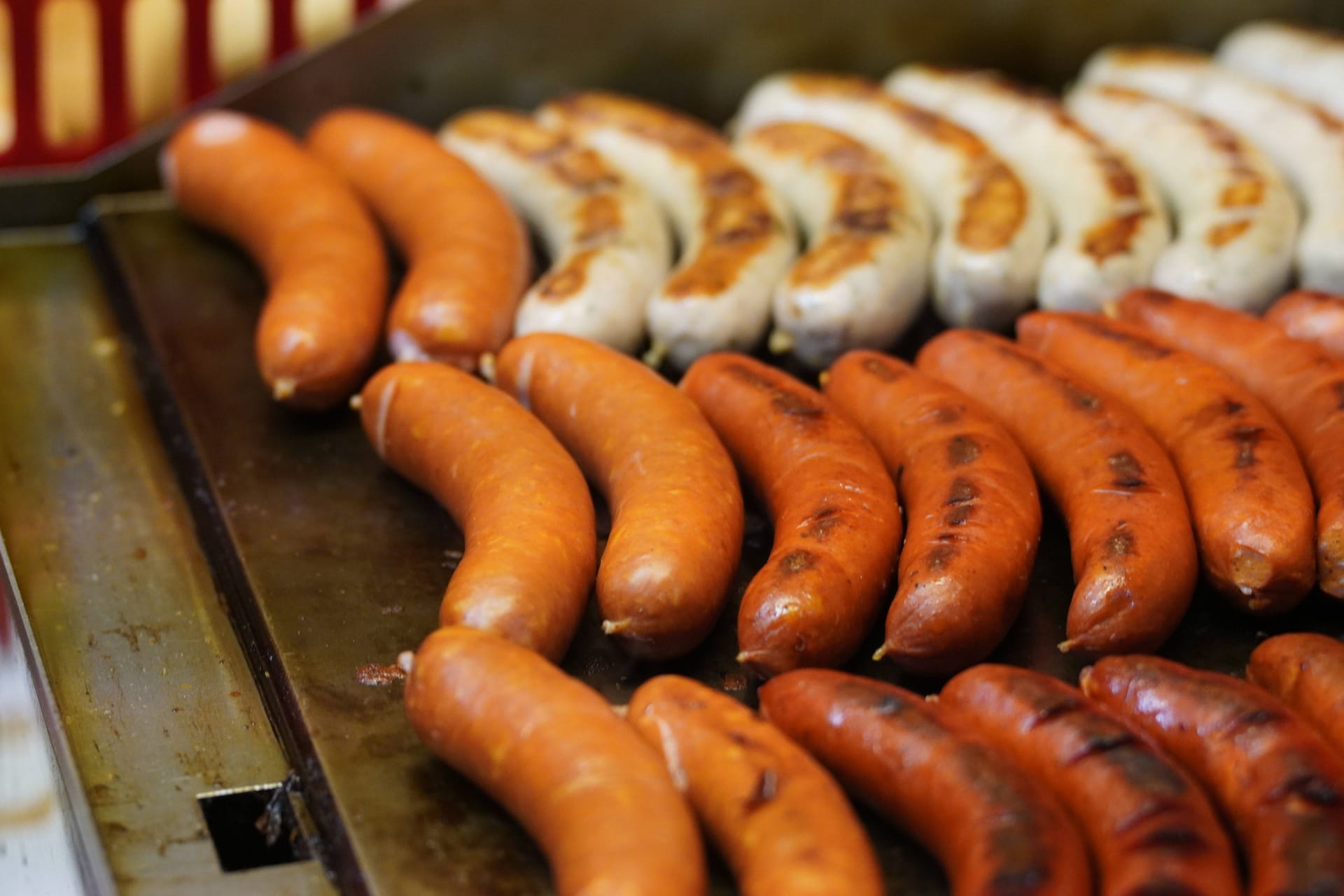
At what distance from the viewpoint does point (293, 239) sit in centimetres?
352

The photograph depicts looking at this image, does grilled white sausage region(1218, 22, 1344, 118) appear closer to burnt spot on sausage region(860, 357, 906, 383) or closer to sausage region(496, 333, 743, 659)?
burnt spot on sausage region(860, 357, 906, 383)

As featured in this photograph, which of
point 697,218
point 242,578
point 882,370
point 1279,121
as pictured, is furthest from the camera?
point 1279,121

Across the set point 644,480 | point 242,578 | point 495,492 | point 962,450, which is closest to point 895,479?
point 962,450

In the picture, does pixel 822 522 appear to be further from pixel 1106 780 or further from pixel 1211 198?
pixel 1211 198

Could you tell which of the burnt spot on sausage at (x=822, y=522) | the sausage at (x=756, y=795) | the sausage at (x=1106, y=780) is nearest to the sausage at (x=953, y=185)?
the burnt spot on sausage at (x=822, y=522)

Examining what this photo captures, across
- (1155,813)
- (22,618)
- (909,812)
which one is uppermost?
(1155,813)

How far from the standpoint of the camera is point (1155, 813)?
1851mm

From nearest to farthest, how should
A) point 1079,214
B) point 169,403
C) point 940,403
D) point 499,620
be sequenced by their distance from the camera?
point 499,620
point 940,403
point 169,403
point 1079,214

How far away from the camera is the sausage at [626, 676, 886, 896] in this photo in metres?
1.80

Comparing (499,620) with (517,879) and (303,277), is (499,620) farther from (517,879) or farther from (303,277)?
(303,277)

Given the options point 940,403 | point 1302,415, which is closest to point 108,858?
point 940,403

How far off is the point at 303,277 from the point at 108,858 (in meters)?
1.54

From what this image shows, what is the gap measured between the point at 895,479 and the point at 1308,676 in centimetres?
80

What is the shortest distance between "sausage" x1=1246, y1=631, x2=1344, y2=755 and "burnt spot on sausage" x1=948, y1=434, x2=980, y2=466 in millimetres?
553
